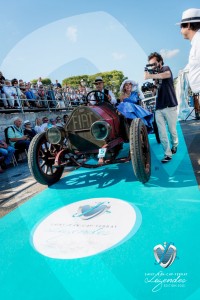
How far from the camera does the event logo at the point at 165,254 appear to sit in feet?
5.69

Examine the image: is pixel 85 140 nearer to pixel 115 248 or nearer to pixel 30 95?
pixel 115 248

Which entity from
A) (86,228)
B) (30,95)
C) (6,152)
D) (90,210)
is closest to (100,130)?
(90,210)

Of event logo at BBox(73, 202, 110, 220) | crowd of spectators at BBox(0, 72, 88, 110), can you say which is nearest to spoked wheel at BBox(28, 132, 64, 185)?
event logo at BBox(73, 202, 110, 220)

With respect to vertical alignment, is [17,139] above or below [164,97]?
below

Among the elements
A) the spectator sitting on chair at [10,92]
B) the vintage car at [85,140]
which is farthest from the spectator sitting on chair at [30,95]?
A: the vintage car at [85,140]

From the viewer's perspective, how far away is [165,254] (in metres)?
1.80

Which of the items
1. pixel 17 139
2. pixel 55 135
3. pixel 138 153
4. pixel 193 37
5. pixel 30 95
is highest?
pixel 30 95

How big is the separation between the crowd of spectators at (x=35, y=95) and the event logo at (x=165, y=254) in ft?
25.9

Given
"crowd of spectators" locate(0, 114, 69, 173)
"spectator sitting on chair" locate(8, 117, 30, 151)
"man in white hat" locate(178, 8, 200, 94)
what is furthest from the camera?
"spectator sitting on chair" locate(8, 117, 30, 151)

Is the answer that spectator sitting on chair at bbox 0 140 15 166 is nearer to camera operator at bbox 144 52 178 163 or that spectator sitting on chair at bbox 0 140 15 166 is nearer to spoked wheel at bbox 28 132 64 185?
spoked wheel at bbox 28 132 64 185

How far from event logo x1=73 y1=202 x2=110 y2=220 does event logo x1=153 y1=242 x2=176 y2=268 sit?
0.92 metres

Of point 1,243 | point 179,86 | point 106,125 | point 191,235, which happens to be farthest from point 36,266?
point 179,86

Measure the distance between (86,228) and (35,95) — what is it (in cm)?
994

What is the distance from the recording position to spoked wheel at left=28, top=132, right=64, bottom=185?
3480mm
